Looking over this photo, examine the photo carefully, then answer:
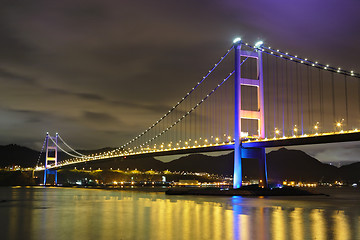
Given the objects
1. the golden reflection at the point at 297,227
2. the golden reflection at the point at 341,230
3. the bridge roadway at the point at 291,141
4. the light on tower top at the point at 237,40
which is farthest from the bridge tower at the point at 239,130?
the golden reflection at the point at 341,230

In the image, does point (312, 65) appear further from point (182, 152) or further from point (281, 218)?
point (281, 218)

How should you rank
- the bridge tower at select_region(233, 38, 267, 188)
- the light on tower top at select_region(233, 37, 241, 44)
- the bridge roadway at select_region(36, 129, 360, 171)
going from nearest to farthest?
the bridge roadway at select_region(36, 129, 360, 171) < the bridge tower at select_region(233, 38, 267, 188) < the light on tower top at select_region(233, 37, 241, 44)

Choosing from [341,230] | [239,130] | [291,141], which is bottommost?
[341,230]

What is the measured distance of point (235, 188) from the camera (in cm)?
4578

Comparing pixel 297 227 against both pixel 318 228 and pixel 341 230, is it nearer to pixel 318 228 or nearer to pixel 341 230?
pixel 318 228

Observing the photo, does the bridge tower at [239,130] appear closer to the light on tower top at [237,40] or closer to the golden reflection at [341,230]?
the light on tower top at [237,40]

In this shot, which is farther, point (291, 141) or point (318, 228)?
point (291, 141)

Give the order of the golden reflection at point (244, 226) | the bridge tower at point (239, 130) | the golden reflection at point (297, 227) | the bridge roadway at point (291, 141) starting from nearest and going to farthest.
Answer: the golden reflection at point (297, 227), the golden reflection at point (244, 226), the bridge roadway at point (291, 141), the bridge tower at point (239, 130)

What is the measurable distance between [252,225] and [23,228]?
350 inches

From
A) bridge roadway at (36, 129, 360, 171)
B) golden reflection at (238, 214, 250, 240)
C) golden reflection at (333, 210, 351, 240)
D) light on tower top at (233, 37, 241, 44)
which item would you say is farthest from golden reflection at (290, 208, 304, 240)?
light on tower top at (233, 37, 241, 44)

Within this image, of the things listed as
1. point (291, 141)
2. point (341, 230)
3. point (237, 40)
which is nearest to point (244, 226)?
point (341, 230)

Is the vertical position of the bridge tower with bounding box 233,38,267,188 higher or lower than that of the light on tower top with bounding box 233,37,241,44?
lower

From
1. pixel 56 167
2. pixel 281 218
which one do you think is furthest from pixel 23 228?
pixel 56 167

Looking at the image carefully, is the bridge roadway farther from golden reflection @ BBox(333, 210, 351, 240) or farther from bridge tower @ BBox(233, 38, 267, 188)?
golden reflection @ BBox(333, 210, 351, 240)
